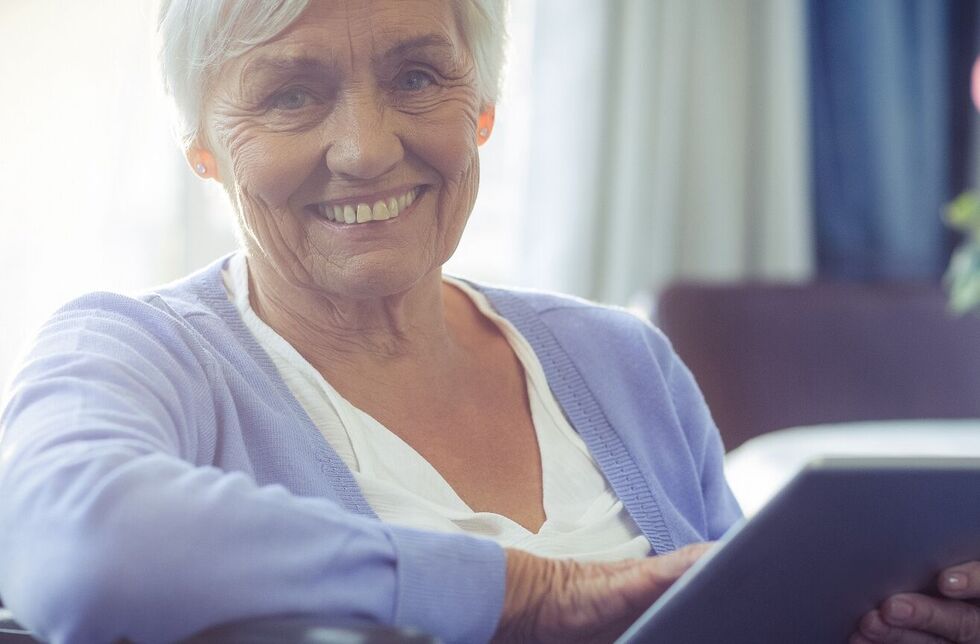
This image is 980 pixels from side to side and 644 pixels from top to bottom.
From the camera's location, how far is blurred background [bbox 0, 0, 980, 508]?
8.21ft

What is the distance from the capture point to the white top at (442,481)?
1.12 meters

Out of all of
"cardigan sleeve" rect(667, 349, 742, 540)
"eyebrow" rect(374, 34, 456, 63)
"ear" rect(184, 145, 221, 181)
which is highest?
"eyebrow" rect(374, 34, 456, 63)

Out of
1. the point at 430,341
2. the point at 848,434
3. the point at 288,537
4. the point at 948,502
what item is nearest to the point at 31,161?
the point at 430,341

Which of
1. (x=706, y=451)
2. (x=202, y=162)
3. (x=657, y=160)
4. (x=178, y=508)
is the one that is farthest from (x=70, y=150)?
(x=178, y=508)

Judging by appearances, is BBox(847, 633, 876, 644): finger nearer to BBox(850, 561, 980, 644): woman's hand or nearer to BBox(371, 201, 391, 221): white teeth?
BBox(850, 561, 980, 644): woman's hand

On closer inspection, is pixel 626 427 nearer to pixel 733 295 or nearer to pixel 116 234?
pixel 733 295

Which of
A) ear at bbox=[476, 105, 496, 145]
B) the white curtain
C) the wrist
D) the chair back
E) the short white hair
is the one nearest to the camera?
the wrist

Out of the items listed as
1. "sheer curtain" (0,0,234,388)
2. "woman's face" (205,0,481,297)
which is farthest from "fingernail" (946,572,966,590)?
"sheer curtain" (0,0,234,388)

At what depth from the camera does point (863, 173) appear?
3.42 metres

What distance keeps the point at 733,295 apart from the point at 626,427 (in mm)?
1265

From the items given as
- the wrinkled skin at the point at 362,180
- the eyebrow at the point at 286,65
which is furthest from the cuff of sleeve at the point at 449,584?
the eyebrow at the point at 286,65

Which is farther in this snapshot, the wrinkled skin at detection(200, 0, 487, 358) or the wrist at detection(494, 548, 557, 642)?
the wrinkled skin at detection(200, 0, 487, 358)

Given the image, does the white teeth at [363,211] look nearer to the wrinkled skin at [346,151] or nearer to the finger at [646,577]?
the wrinkled skin at [346,151]

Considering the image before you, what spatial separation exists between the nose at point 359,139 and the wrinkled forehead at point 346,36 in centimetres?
4
